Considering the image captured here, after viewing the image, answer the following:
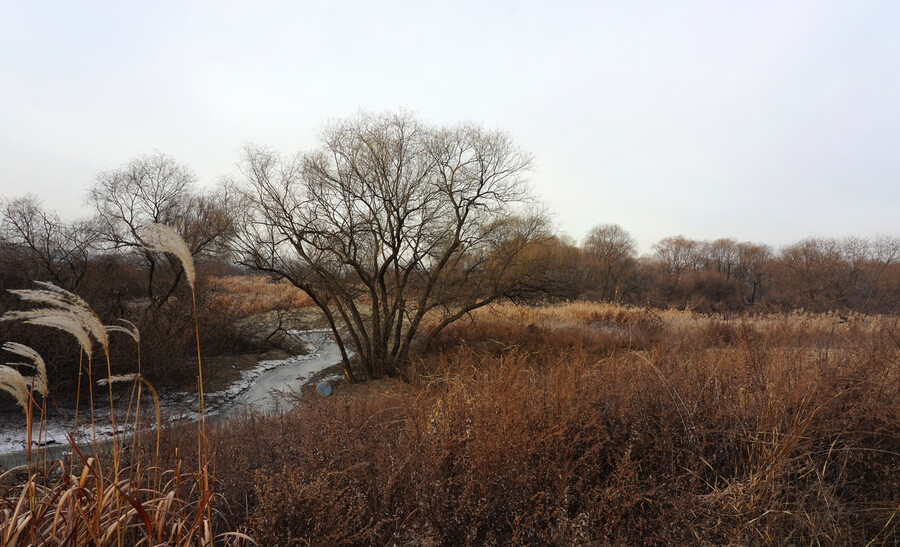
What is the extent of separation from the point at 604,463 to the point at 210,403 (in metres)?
13.6

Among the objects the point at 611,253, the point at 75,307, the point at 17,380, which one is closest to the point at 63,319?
the point at 75,307

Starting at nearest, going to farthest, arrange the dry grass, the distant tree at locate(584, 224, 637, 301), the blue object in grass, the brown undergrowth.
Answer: the brown undergrowth, the blue object in grass, the dry grass, the distant tree at locate(584, 224, 637, 301)

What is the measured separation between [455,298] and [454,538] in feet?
41.6

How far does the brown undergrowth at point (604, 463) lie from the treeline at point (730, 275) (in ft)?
7.34

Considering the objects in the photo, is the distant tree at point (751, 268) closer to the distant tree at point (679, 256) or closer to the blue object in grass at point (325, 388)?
the distant tree at point (679, 256)

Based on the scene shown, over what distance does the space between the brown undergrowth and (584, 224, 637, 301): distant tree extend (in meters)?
43.5

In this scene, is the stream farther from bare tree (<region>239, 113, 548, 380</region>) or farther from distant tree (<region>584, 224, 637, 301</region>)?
distant tree (<region>584, 224, 637, 301</region>)

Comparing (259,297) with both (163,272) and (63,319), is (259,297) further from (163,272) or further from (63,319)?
(63,319)

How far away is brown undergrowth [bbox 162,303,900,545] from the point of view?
8.52 feet

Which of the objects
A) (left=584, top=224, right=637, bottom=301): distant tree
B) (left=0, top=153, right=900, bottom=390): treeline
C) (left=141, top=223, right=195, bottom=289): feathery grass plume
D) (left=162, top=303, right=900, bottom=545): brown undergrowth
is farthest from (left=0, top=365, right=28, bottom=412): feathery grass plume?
(left=584, top=224, right=637, bottom=301): distant tree

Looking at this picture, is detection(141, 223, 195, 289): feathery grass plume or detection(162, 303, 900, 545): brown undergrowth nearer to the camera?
detection(141, 223, 195, 289): feathery grass plume

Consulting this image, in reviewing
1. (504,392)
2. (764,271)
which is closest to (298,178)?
(504,392)

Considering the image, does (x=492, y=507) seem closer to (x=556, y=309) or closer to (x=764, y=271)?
(x=556, y=309)

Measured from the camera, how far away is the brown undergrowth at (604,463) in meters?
2.60
